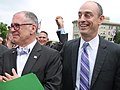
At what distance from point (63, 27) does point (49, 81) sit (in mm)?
1593

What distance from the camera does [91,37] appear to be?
405 cm

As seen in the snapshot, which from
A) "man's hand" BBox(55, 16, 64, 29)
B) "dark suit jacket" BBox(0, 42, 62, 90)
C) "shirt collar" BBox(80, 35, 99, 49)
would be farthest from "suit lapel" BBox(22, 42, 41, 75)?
"man's hand" BBox(55, 16, 64, 29)

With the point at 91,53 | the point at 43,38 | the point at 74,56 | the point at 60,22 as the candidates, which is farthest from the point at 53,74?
the point at 43,38

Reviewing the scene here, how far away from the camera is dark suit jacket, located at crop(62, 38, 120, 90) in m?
3.93

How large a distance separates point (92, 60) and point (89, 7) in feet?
2.37

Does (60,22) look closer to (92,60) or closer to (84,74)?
(92,60)

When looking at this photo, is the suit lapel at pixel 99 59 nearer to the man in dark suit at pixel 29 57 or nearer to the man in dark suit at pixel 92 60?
the man in dark suit at pixel 92 60

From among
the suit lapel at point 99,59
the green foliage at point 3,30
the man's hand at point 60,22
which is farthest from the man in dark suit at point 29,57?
the green foliage at point 3,30

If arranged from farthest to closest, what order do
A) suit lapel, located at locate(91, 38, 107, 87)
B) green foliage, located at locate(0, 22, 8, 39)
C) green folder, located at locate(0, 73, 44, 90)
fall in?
1. green foliage, located at locate(0, 22, 8, 39)
2. suit lapel, located at locate(91, 38, 107, 87)
3. green folder, located at locate(0, 73, 44, 90)

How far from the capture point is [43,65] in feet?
12.0

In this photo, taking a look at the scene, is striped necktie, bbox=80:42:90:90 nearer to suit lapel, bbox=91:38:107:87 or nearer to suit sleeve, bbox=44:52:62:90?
suit lapel, bbox=91:38:107:87

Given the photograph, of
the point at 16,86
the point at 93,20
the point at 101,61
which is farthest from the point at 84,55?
the point at 16,86

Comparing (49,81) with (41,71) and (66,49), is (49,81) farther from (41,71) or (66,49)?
(66,49)

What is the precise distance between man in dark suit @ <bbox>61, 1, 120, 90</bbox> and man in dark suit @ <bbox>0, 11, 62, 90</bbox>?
1.23ft
